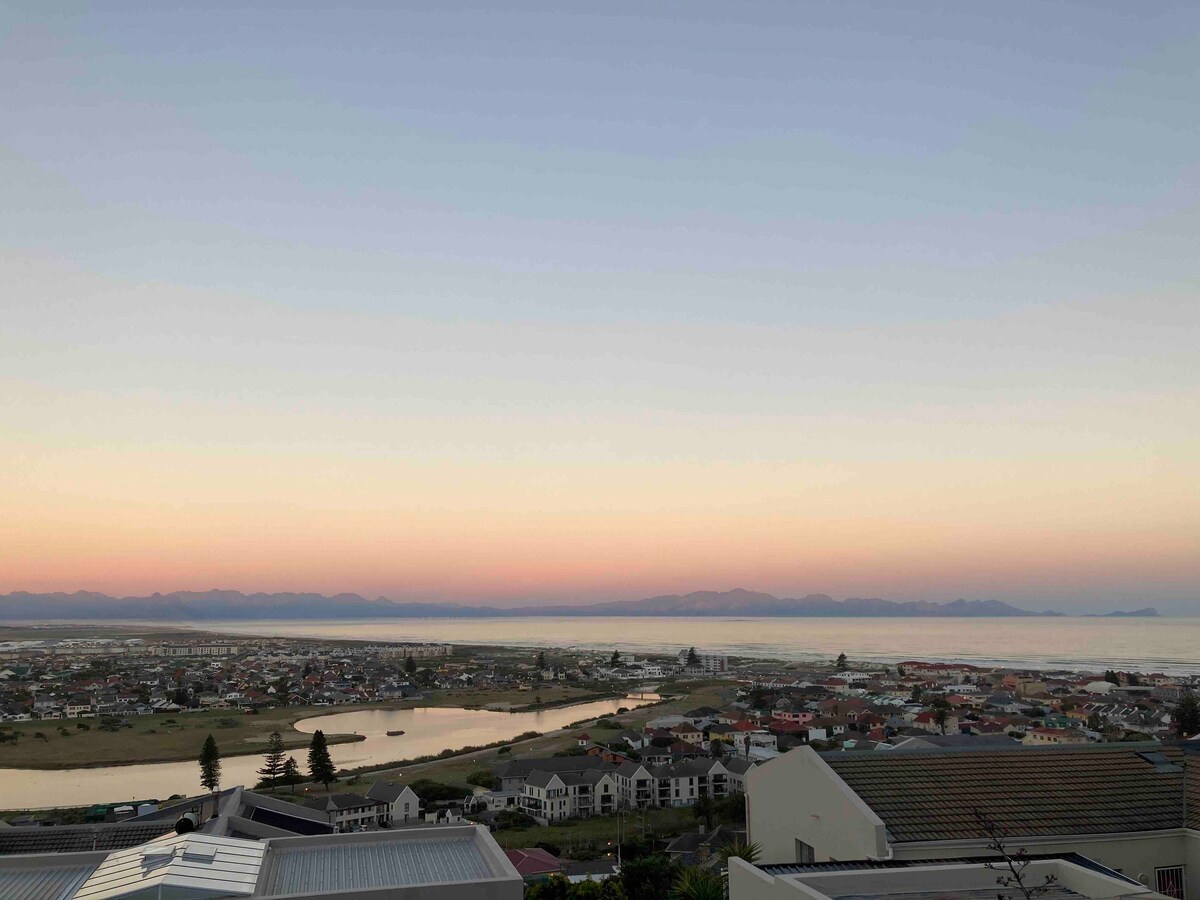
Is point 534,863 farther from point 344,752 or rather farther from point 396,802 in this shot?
point 344,752

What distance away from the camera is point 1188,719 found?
102 feet

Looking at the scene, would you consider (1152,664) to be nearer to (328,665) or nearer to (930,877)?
(328,665)

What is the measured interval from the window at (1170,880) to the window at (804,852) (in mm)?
2949

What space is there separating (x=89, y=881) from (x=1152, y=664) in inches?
3083

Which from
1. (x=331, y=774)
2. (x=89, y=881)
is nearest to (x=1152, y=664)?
(x=331, y=774)

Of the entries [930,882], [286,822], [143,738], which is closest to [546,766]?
[286,822]

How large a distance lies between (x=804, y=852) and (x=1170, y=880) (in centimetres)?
317

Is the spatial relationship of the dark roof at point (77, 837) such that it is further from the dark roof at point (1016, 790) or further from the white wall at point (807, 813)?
the dark roof at point (1016, 790)

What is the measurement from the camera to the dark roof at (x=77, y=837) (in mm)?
11195

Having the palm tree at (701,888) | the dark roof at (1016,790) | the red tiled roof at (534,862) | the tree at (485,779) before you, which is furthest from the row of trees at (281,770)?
the dark roof at (1016,790)

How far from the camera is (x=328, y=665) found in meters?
83.2

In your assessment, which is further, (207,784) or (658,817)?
(207,784)

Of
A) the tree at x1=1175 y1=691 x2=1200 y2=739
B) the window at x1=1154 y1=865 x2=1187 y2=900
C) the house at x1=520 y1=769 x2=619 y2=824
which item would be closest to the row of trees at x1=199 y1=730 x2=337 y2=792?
the house at x1=520 y1=769 x2=619 y2=824

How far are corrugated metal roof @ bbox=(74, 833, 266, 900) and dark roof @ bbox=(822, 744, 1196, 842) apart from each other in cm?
502
